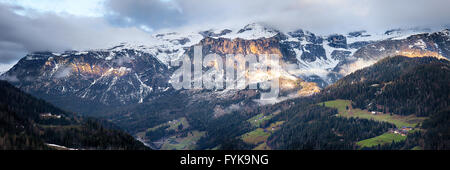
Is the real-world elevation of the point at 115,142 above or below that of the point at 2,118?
below
